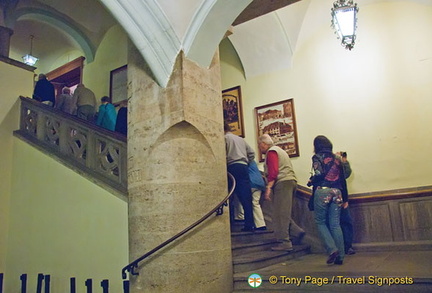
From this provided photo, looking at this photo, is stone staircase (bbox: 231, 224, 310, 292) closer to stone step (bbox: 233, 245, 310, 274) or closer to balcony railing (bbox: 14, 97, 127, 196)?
stone step (bbox: 233, 245, 310, 274)

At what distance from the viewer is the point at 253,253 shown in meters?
4.66

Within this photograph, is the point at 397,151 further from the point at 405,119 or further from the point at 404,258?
the point at 404,258

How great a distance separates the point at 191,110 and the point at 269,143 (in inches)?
72.6

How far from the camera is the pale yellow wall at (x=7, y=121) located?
599 centimetres

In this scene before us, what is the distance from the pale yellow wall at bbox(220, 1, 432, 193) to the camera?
640 centimetres

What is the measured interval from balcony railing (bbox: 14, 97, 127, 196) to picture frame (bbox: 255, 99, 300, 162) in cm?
363

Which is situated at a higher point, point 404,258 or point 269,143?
point 269,143

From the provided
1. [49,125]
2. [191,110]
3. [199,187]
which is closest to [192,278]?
[199,187]

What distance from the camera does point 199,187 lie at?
381 centimetres

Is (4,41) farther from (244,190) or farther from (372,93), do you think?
(372,93)

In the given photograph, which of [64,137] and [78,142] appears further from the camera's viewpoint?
[78,142]

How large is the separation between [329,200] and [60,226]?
3.47m

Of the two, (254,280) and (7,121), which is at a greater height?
(7,121)

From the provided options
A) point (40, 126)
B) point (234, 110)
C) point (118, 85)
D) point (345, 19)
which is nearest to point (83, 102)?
point (40, 126)
